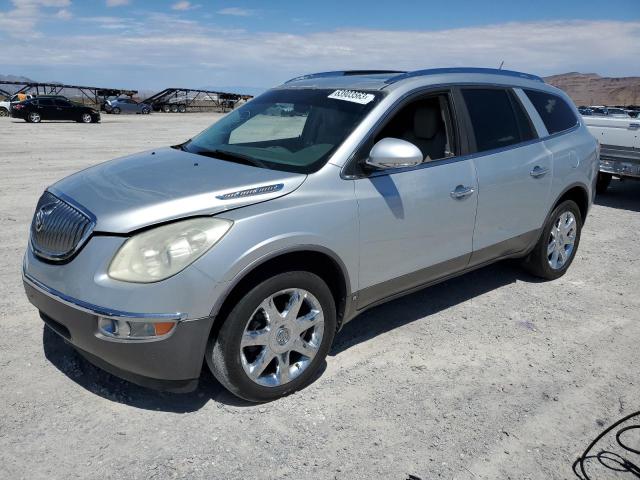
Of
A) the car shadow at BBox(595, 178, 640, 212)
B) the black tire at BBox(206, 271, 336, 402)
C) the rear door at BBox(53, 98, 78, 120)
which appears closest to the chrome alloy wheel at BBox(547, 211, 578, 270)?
the black tire at BBox(206, 271, 336, 402)

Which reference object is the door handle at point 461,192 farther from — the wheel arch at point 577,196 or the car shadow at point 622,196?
the car shadow at point 622,196

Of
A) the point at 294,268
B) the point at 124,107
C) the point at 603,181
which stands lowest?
the point at 603,181

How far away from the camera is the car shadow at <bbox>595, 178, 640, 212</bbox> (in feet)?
30.8

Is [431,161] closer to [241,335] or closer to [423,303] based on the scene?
[423,303]

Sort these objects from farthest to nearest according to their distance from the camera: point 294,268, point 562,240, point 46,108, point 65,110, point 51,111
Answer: point 65,110
point 51,111
point 46,108
point 562,240
point 294,268

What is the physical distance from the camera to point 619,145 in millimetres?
9055

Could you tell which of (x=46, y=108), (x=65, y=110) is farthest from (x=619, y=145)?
(x=46, y=108)

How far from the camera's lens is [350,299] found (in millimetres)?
3592

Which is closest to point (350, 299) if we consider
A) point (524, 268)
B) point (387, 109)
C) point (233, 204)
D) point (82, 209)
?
point (233, 204)

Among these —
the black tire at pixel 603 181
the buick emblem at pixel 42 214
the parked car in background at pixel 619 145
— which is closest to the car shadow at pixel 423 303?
the buick emblem at pixel 42 214

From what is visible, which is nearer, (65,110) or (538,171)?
(538,171)

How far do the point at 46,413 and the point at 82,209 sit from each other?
3.70ft

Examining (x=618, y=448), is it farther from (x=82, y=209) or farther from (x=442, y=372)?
(x=82, y=209)

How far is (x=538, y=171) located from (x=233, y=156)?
2602 mm
